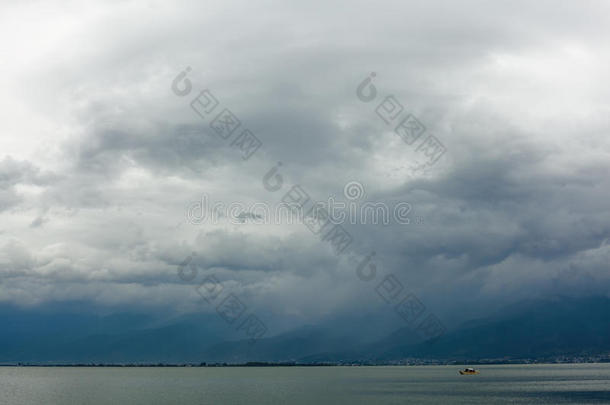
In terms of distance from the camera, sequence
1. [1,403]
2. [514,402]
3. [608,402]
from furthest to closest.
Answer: [1,403] → [514,402] → [608,402]

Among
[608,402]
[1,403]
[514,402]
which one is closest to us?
[608,402]

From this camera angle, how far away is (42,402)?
169875mm

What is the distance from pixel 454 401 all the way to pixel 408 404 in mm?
17039

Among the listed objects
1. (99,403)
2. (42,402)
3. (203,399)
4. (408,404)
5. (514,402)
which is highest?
(42,402)

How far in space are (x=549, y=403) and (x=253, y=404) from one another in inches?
3111

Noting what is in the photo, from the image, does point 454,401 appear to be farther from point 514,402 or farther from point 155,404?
point 155,404

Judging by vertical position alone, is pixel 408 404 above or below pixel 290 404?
below

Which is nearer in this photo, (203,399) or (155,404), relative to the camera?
(155,404)

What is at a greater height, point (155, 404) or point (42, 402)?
point (42, 402)

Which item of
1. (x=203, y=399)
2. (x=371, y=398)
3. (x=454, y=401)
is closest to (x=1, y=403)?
(x=203, y=399)

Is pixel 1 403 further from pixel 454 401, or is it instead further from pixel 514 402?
pixel 514 402

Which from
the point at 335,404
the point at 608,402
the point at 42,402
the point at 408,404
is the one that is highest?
the point at 42,402

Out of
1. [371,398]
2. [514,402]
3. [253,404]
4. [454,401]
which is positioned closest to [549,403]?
[514,402]

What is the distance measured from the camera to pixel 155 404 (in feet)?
524
